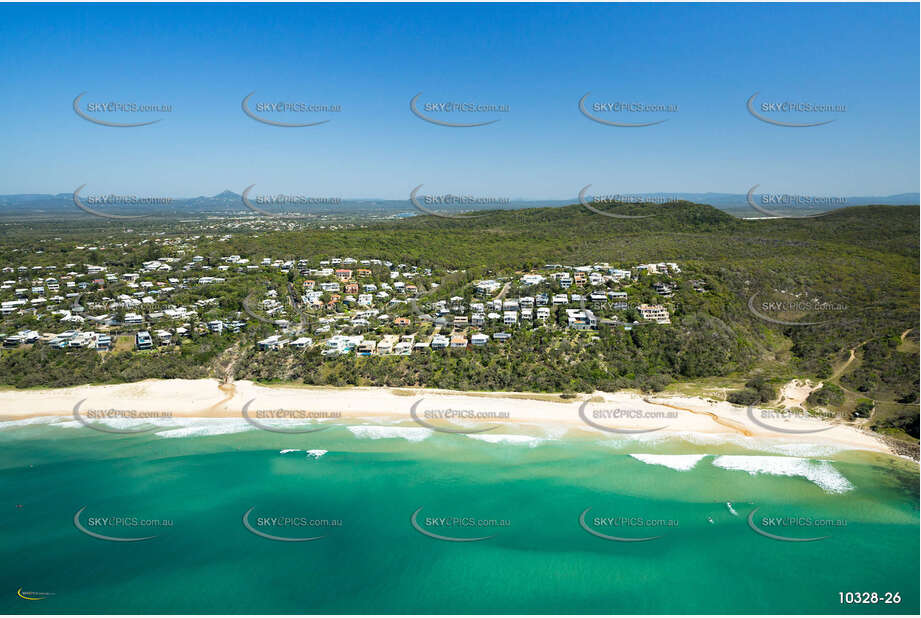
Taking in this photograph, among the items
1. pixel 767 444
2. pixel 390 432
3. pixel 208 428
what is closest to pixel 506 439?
pixel 390 432

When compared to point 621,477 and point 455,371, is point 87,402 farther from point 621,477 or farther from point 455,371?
point 621,477

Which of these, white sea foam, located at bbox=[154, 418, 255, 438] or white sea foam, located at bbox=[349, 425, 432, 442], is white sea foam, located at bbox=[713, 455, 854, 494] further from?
white sea foam, located at bbox=[154, 418, 255, 438]

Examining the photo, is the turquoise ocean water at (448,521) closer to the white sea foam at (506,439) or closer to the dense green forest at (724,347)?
the white sea foam at (506,439)

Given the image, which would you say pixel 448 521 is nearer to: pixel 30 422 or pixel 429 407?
pixel 429 407

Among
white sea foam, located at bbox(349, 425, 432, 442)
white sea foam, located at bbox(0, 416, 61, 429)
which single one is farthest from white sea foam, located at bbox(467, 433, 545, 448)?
white sea foam, located at bbox(0, 416, 61, 429)

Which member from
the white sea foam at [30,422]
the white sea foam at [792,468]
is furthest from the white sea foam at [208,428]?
the white sea foam at [792,468]
